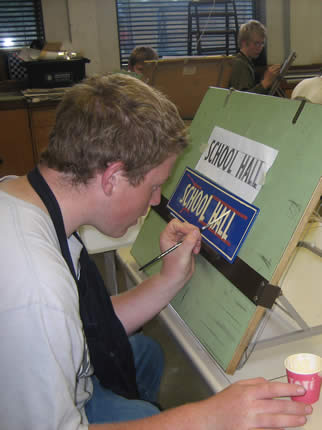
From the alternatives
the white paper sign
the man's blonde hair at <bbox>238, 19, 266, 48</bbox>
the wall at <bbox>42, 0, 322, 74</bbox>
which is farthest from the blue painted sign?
the wall at <bbox>42, 0, 322, 74</bbox>

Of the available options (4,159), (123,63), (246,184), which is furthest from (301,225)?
(123,63)

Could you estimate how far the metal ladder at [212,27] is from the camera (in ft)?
15.3

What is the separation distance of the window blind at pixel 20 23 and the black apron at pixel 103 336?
396 centimetres

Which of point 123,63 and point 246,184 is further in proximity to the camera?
point 123,63

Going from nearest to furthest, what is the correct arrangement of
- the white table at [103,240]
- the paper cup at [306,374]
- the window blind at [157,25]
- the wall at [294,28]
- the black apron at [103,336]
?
1. the paper cup at [306,374]
2. the black apron at [103,336]
3. the white table at [103,240]
4. the window blind at [157,25]
5. the wall at [294,28]

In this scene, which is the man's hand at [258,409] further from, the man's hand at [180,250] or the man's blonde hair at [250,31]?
the man's blonde hair at [250,31]

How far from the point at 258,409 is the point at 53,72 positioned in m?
3.73

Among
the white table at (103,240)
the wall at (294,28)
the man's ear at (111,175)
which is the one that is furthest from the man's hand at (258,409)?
the wall at (294,28)

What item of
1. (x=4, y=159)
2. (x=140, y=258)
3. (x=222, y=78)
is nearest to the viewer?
(x=140, y=258)

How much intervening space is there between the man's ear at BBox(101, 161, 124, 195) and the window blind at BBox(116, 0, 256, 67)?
13.7 ft

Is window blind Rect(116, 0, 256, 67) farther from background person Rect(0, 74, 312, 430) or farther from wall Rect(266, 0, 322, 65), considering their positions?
background person Rect(0, 74, 312, 430)

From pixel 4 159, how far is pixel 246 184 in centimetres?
338

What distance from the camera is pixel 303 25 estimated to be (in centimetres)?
507

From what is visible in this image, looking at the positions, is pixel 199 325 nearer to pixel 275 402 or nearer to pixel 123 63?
pixel 275 402
